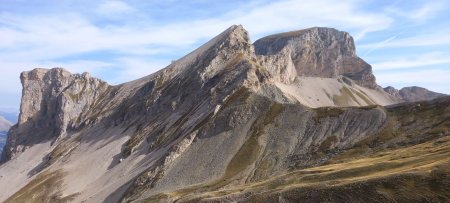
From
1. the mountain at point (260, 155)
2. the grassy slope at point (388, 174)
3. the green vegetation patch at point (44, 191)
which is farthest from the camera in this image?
the green vegetation patch at point (44, 191)

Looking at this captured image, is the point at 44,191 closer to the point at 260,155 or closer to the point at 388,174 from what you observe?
the point at 260,155

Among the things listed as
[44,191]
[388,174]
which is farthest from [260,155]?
[44,191]

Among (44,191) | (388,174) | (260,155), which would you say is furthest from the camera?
(44,191)

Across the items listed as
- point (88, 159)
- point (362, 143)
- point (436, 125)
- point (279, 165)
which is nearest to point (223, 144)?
point (279, 165)

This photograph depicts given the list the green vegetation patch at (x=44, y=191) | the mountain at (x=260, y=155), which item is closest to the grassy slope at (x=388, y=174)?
the mountain at (x=260, y=155)

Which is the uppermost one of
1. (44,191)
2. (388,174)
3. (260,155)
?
(388,174)

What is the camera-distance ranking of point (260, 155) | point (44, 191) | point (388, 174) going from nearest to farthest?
point (388, 174) → point (260, 155) → point (44, 191)

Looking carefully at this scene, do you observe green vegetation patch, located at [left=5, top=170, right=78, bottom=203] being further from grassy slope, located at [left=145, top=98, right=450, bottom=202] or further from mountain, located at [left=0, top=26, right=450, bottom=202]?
grassy slope, located at [left=145, top=98, right=450, bottom=202]

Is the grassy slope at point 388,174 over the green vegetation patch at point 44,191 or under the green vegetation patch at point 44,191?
over

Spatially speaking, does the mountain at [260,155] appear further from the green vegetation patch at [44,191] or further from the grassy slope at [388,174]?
the green vegetation patch at [44,191]

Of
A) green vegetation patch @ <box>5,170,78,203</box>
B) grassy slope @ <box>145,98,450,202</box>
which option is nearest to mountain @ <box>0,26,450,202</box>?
grassy slope @ <box>145,98,450,202</box>

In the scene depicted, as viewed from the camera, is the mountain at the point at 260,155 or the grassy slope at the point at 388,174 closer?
the grassy slope at the point at 388,174
